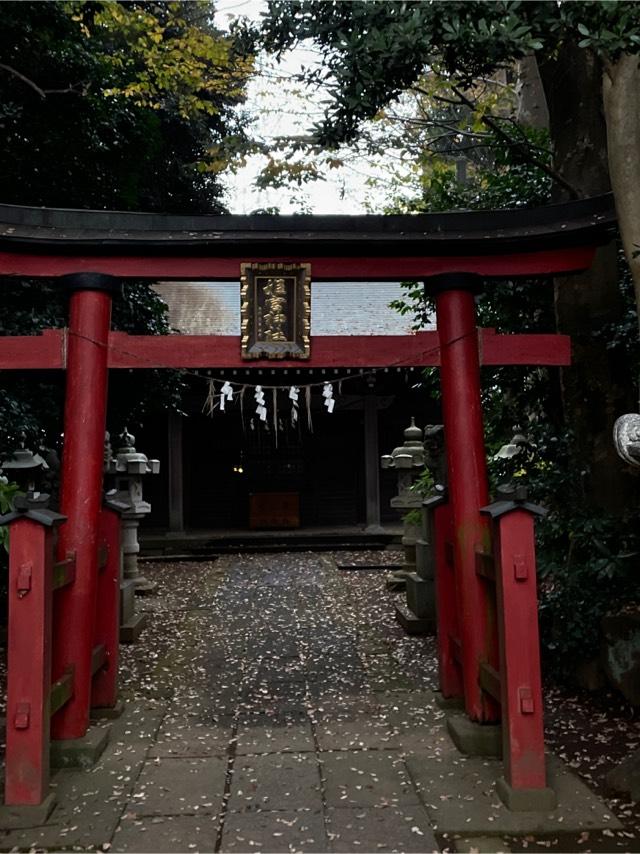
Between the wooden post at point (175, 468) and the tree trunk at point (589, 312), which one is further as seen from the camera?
the wooden post at point (175, 468)

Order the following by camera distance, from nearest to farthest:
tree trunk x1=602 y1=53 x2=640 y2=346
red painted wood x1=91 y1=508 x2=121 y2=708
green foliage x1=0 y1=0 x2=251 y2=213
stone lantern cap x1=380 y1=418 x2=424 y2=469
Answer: tree trunk x1=602 y1=53 x2=640 y2=346 < red painted wood x1=91 y1=508 x2=121 y2=708 < green foliage x1=0 y1=0 x2=251 y2=213 < stone lantern cap x1=380 y1=418 x2=424 y2=469

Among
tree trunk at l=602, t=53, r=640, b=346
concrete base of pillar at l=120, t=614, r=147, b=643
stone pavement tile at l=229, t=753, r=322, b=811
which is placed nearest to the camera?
stone pavement tile at l=229, t=753, r=322, b=811

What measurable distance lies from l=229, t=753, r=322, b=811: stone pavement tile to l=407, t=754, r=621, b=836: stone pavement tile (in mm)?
662

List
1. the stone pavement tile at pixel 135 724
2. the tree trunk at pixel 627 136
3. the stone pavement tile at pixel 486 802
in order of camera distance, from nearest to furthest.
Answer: the stone pavement tile at pixel 486 802, the tree trunk at pixel 627 136, the stone pavement tile at pixel 135 724

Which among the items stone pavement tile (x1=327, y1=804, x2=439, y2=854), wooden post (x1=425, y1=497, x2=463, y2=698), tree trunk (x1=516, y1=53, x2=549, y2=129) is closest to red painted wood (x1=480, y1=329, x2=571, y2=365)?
wooden post (x1=425, y1=497, x2=463, y2=698)

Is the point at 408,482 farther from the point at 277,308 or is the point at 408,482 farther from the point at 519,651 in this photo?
the point at 519,651

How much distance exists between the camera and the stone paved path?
369 centimetres

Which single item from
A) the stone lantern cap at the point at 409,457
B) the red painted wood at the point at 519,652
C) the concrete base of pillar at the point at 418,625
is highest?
the stone lantern cap at the point at 409,457

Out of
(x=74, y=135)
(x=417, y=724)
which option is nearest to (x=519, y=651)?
(x=417, y=724)

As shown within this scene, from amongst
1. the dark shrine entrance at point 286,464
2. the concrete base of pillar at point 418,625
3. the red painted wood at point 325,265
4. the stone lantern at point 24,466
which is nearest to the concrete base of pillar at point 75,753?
the stone lantern at point 24,466

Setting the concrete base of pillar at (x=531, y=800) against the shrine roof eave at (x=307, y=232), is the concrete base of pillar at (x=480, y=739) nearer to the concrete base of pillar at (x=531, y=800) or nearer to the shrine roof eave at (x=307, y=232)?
the concrete base of pillar at (x=531, y=800)

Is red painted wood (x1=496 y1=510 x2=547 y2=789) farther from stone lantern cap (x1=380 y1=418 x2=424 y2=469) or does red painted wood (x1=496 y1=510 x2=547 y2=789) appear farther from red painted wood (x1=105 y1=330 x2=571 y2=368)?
stone lantern cap (x1=380 y1=418 x2=424 y2=469)

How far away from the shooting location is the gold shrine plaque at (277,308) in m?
5.21

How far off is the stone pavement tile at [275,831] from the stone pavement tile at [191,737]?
1026 millimetres
